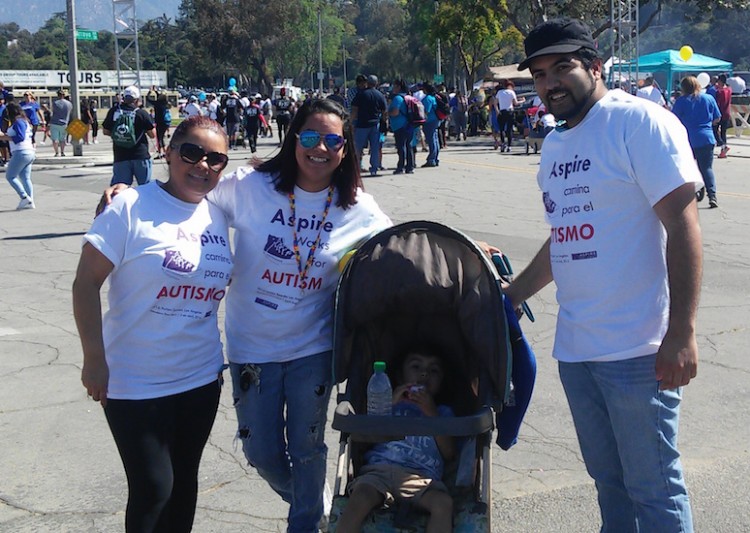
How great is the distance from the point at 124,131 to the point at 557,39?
29.4 ft

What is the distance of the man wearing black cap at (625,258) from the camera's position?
9.18ft

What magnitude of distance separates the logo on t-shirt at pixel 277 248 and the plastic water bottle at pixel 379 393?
0.55 m

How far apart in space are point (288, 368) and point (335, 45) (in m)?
105

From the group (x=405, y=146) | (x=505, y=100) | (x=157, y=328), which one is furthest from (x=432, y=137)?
(x=157, y=328)

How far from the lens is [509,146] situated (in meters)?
24.8

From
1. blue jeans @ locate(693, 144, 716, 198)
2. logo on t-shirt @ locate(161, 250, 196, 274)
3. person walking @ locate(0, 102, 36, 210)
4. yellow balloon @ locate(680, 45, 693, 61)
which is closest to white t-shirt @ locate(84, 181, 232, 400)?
logo on t-shirt @ locate(161, 250, 196, 274)

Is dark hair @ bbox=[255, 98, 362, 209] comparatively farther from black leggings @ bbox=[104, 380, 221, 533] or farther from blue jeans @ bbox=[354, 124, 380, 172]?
blue jeans @ bbox=[354, 124, 380, 172]

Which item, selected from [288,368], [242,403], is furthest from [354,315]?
[242,403]

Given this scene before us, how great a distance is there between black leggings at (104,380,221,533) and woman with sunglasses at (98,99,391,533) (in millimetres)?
254

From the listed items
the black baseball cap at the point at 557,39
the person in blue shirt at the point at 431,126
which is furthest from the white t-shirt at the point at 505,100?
the black baseball cap at the point at 557,39

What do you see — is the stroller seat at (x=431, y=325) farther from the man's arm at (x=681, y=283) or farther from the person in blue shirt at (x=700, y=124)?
the person in blue shirt at (x=700, y=124)

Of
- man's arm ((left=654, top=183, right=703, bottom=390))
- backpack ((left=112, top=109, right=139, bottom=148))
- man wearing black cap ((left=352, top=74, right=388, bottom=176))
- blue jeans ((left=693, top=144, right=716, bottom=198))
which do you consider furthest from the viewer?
man wearing black cap ((left=352, top=74, right=388, bottom=176))

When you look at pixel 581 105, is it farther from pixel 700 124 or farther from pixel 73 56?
pixel 73 56

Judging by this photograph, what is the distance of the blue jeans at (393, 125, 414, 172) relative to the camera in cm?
1813
